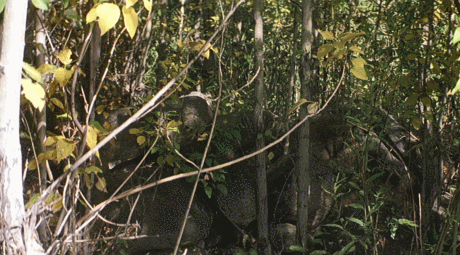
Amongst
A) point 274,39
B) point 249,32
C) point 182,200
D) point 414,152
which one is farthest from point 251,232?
point 249,32

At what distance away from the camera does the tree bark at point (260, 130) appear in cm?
310

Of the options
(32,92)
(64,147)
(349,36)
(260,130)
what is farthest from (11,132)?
(260,130)

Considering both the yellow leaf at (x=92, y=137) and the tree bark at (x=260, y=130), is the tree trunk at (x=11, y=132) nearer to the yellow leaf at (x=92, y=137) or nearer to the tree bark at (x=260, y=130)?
the yellow leaf at (x=92, y=137)

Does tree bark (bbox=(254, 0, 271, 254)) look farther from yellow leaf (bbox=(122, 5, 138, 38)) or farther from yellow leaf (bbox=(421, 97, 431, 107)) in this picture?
yellow leaf (bbox=(122, 5, 138, 38))

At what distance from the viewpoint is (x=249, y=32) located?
5.25 metres

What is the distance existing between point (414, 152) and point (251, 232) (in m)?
1.53

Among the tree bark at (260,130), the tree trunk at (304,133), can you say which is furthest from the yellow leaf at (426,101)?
the tree bark at (260,130)

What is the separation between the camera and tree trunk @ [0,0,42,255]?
40.8 inches

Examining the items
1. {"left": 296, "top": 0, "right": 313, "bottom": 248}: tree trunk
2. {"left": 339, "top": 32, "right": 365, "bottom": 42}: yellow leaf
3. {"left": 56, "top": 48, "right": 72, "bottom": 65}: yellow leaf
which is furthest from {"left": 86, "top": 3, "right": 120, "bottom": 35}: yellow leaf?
{"left": 296, "top": 0, "right": 313, "bottom": 248}: tree trunk

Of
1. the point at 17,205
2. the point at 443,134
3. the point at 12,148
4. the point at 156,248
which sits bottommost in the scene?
the point at 156,248

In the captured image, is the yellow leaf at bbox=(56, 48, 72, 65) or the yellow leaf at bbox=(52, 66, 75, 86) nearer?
the yellow leaf at bbox=(52, 66, 75, 86)

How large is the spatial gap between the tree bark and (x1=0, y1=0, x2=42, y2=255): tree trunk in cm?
215

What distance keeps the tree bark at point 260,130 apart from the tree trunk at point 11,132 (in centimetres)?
215

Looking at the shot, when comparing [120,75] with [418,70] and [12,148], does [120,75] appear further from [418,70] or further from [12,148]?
[12,148]
